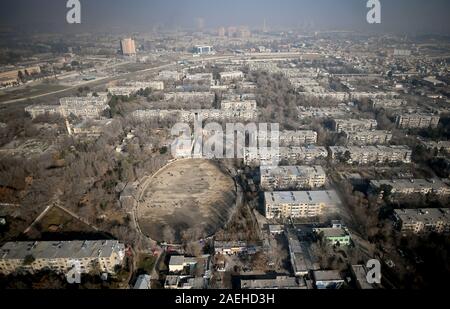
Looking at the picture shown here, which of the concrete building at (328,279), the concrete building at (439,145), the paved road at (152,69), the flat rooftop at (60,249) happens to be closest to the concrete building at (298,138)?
the concrete building at (439,145)

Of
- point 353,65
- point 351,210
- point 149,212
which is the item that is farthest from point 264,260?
point 353,65

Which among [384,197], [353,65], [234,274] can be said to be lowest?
[234,274]

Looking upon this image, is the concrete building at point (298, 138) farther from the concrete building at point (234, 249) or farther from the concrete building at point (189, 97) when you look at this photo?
the concrete building at point (189, 97)

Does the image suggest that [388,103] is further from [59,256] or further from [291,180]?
[59,256]

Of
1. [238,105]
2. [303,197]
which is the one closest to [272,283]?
[303,197]

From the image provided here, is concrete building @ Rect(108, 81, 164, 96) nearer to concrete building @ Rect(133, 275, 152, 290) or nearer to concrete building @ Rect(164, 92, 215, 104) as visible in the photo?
concrete building @ Rect(164, 92, 215, 104)

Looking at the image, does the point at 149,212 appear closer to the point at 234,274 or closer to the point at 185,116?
the point at 234,274
